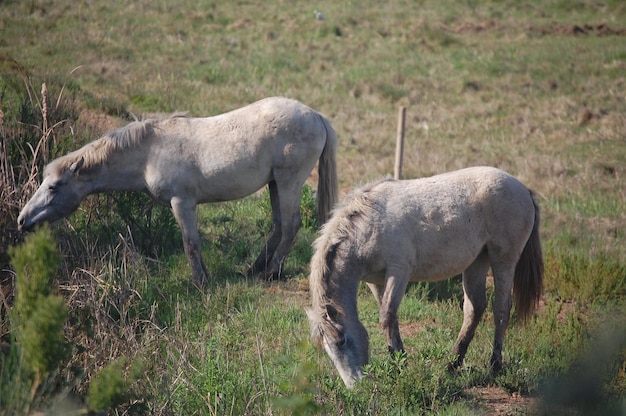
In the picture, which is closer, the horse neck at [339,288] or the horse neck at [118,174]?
the horse neck at [339,288]

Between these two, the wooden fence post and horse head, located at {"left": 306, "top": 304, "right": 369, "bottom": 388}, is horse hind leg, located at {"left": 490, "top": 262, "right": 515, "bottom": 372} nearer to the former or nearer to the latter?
horse head, located at {"left": 306, "top": 304, "right": 369, "bottom": 388}

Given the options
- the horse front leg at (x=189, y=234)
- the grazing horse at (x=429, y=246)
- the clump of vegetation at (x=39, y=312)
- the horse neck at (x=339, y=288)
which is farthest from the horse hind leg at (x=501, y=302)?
the clump of vegetation at (x=39, y=312)

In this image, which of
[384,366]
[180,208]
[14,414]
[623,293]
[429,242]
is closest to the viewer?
[14,414]

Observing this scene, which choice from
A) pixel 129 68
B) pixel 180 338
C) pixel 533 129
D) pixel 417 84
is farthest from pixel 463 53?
pixel 180 338

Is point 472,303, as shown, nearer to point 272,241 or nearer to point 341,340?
point 341,340

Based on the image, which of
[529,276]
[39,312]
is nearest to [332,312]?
[529,276]

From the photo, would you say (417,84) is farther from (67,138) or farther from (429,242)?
(429,242)

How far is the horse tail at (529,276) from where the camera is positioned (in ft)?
22.2

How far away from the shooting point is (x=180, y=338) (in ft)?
19.5

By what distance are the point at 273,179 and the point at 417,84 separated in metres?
11.5

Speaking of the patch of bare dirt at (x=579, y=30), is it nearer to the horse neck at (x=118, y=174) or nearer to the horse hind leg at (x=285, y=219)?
the horse hind leg at (x=285, y=219)

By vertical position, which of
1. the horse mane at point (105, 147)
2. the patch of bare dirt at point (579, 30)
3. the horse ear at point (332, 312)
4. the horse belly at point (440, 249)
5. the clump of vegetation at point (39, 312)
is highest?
the clump of vegetation at point (39, 312)

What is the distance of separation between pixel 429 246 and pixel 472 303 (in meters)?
0.77

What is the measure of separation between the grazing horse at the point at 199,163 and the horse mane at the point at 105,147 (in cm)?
1
